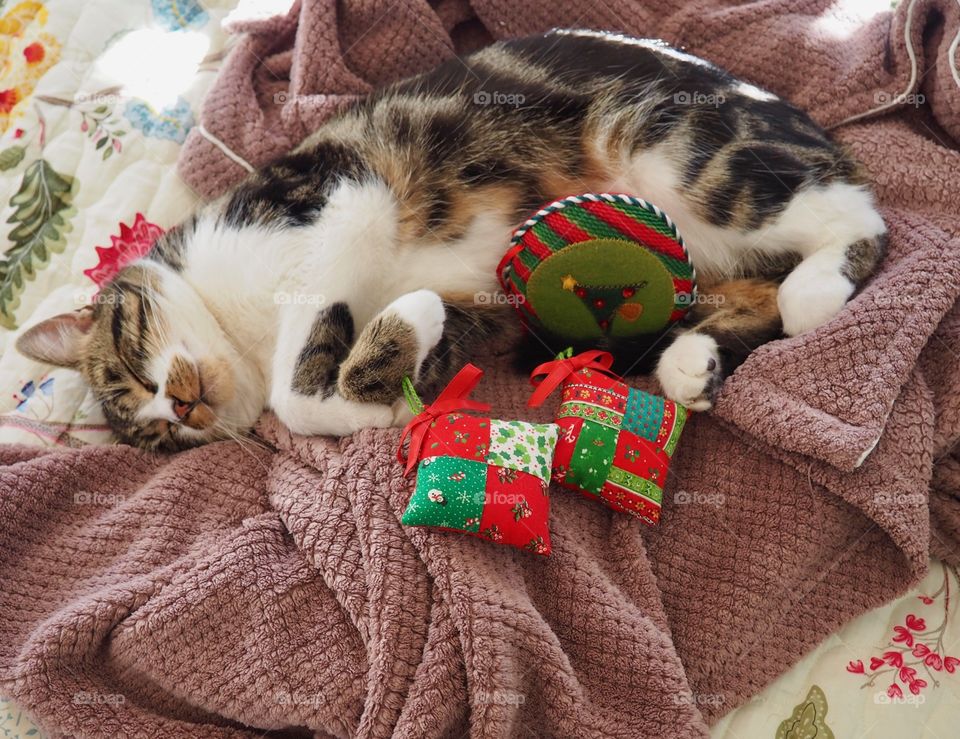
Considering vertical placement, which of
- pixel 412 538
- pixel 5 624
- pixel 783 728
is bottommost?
pixel 783 728

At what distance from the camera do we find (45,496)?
3.98 ft

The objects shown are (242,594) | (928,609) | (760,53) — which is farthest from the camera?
(760,53)

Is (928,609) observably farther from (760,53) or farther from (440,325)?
(760,53)

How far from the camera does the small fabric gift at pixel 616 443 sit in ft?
3.59

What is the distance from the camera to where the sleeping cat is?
1.27 meters

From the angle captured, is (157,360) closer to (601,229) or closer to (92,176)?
(92,176)

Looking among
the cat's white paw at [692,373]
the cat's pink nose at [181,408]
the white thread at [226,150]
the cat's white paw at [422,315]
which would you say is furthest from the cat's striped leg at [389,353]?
the white thread at [226,150]

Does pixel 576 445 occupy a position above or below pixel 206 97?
below

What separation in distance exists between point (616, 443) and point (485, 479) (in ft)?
0.69

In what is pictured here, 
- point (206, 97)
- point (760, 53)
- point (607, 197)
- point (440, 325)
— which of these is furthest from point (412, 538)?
point (760, 53)

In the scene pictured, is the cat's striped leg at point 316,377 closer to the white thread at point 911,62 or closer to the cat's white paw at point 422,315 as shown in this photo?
the cat's white paw at point 422,315

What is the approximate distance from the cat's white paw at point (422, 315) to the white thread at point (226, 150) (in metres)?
0.48

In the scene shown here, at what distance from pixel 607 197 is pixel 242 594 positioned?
0.75 m

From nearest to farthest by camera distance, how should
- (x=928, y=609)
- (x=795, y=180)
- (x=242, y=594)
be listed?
(x=242, y=594) → (x=928, y=609) → (x=795, y=180)
